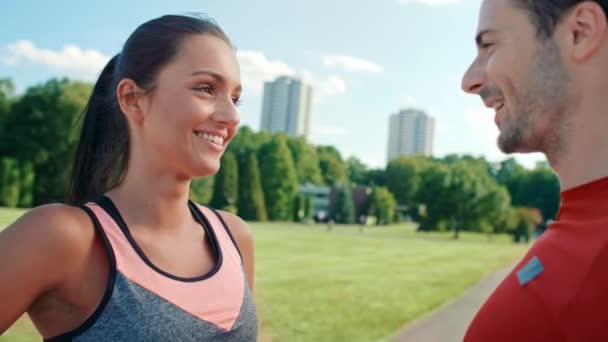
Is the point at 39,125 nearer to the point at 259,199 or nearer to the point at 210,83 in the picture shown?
the point at 259,199

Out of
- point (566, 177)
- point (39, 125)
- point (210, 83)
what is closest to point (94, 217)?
point (210, 83)

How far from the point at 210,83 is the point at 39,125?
47217 millimetres

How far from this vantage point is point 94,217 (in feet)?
5.94

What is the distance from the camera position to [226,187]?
198ft

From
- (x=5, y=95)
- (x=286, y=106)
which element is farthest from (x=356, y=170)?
(x=286, y=106)

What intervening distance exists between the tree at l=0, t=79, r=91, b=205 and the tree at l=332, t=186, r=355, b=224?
40.3 metres

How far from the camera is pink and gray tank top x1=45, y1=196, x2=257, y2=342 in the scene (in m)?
1.71

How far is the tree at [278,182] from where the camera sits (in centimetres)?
6856

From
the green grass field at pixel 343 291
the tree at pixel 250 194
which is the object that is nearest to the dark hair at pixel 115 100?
the green grass field at pixel 343 291

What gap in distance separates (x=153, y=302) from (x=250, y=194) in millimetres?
59957

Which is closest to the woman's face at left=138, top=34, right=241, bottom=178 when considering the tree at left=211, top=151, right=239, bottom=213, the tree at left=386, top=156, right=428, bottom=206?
the tree at left=211, top=151, right=239, bottom=213

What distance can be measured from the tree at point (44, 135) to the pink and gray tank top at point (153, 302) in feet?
146

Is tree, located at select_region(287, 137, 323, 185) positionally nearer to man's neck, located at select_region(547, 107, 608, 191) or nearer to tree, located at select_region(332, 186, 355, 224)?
tree, located at select_region(332, 186, 355, 224)

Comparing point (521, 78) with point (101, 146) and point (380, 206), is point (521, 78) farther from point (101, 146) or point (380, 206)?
point (380, 206)
